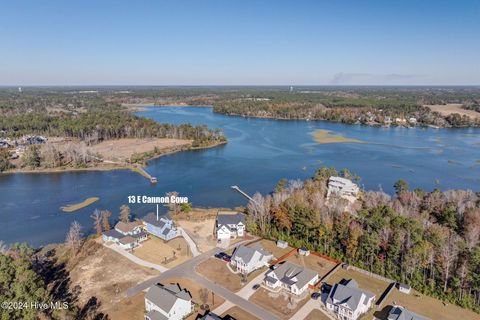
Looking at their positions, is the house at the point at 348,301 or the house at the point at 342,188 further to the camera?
the house at the point at 342,188

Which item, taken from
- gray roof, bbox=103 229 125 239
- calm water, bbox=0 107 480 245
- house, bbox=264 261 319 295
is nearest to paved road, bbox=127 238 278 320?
house, bbox=264 261 319 295

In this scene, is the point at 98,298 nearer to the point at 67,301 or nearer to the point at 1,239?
the point at 67,301

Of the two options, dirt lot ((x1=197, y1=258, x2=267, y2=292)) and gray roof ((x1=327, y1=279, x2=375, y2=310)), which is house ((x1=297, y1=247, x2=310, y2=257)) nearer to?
dirt lot ((x1=197, y1=258, x2=267, y2=292))

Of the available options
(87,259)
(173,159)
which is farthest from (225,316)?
(173,159)

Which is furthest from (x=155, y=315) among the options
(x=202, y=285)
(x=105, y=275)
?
(x=105, y=275)

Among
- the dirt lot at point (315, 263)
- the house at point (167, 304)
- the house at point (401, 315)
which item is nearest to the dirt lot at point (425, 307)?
the house at point (401, 315)

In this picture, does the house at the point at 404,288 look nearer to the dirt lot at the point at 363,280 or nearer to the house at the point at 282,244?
Result: the dirt lot at the point at 363,280

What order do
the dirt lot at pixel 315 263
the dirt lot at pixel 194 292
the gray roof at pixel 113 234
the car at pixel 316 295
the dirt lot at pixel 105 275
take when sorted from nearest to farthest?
1. the dirt lot at pixel 194 292
2. the car at pixel 316 295
3. the dirt lot at pixel 105 275
4. the dirt lot at pixel 315 263
5. the gray roof at pixel 113 234
